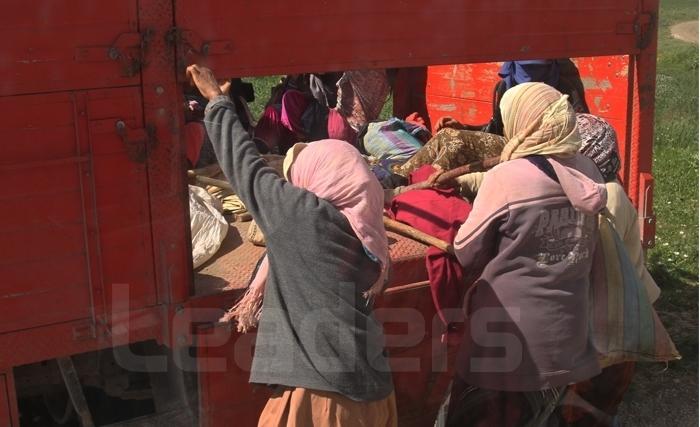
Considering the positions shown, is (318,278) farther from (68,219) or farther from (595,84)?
(595,84)

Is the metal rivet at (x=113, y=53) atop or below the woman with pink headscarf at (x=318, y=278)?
atop

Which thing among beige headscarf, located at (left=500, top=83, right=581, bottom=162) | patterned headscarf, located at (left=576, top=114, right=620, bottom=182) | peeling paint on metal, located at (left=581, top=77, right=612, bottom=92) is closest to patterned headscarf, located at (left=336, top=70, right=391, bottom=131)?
peeling paint on metal, located at (left=581, top=77, right=612, bottom=92)

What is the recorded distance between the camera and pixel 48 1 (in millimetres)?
2721

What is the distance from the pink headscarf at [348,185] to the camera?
260 centimetres

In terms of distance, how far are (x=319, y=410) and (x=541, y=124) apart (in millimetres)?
1197

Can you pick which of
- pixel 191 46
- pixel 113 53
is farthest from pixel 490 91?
pixel 113 53

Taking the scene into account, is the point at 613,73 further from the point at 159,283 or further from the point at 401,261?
the point at 159,283

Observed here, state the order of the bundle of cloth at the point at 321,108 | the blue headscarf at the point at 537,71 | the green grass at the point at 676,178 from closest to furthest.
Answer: the blue headscarf at the point at 537,71, the bundle of cloth at the point at 321,108, the green grass at the point at 676,178

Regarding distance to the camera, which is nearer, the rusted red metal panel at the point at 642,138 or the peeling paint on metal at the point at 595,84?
the rusted red metal panel at the point at 642,138

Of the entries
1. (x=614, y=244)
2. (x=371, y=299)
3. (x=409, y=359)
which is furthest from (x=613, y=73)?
(x=371, y=299)

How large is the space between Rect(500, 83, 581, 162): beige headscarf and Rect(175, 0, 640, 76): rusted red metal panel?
46 cm

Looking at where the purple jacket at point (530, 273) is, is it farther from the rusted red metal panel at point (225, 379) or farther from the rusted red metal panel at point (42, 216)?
the rusted red metal panel at point (42, 216)

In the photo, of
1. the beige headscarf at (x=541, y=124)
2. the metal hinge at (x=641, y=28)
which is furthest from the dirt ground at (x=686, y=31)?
the beige headscarf at (x=541, y=124)

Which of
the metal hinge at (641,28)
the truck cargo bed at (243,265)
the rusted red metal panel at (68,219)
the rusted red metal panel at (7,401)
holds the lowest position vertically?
the rusted red metal panel at (7,401)
